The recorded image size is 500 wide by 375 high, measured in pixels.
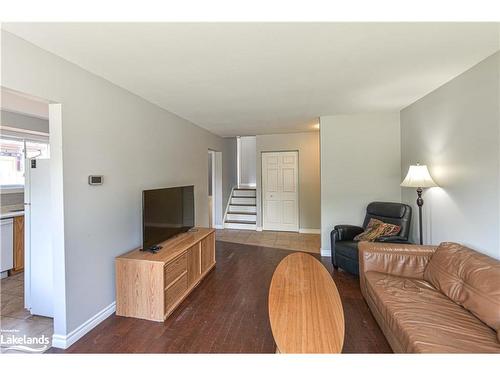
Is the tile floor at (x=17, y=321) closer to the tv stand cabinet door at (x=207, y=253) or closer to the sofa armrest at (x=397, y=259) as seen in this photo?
the tv stand cabinet door at (x=207, y=253)

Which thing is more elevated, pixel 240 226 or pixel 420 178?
pixel 420 178

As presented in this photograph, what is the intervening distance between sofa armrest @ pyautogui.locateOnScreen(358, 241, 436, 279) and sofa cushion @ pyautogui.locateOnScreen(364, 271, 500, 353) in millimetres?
154

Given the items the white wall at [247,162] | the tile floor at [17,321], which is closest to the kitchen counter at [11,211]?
the tile floor at [17,321]

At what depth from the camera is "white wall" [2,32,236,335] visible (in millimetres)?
1728

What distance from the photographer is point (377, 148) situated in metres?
3.83

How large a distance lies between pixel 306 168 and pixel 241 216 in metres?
2.22

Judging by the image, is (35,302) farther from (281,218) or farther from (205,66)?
(281,218)

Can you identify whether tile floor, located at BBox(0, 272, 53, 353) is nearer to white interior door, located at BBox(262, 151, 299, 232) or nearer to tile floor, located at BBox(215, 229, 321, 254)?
tile floor, located at BBox(215, 229, 321, 254)

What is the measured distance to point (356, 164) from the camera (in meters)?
3.90

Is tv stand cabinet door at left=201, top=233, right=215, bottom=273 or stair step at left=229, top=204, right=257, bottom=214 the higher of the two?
stair step at left=229, top=204, right=257, bottom=214

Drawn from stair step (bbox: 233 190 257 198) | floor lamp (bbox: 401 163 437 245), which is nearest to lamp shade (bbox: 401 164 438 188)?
floor lamp (bbox: 401 163 437 245)

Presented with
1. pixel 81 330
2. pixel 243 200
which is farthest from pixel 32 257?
pixel 243 200

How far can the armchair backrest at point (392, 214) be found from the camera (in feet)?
10.3

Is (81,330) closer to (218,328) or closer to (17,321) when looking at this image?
(17,321)
